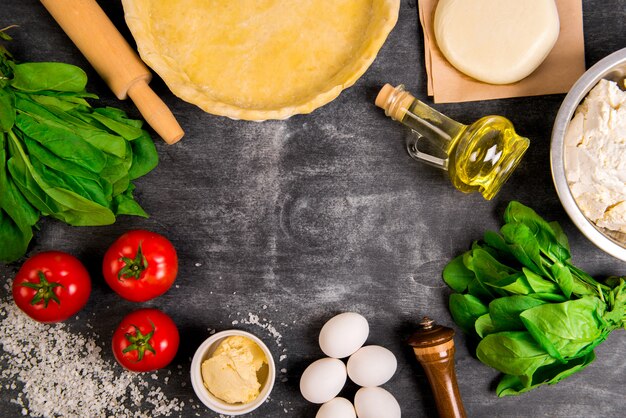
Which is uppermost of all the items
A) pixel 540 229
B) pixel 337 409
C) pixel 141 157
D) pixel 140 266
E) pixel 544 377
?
pixel 141 157

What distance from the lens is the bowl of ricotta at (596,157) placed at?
131cm

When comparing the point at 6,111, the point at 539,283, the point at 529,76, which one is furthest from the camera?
the point at 529,76

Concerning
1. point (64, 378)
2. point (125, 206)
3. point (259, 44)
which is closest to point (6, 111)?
point (125, 206)

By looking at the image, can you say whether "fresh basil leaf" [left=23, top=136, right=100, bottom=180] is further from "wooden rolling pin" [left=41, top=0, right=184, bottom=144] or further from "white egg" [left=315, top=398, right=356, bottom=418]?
"white egg" [left=315, top=398, right=356, bottom=418]

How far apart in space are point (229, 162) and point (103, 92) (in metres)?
0.37

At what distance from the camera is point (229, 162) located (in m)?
1.57

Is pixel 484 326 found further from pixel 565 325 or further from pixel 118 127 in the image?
pixel 118 127

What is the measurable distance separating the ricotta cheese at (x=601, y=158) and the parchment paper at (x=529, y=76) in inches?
6.7

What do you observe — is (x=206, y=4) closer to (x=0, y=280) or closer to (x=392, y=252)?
(x=392, y=252)

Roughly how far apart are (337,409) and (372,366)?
14 centimetres

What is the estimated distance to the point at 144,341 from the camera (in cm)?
141

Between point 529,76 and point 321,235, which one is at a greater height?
point 529,76

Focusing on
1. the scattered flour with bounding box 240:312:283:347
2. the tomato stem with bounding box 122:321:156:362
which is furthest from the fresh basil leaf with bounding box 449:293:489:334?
the tomato stem with bounding box 122:321:156:362

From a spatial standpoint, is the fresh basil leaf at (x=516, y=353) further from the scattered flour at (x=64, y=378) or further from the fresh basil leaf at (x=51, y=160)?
the fresh basil leaf at (x=51, y=160)
